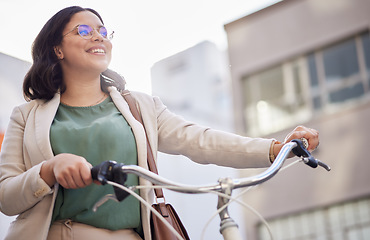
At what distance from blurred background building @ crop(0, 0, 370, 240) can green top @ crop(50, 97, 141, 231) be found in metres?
6.66

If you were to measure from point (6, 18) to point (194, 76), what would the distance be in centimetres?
1263

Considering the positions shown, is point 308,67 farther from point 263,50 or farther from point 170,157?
point 170,157

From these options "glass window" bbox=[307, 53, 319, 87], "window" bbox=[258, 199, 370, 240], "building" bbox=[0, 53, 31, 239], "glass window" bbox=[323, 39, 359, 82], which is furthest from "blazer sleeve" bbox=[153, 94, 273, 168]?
"glass window" bbox=[307, 53, 319, 87]

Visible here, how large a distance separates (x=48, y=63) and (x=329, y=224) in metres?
7.93

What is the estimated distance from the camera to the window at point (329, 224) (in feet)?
29.8

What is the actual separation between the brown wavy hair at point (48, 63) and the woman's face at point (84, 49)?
0.03m

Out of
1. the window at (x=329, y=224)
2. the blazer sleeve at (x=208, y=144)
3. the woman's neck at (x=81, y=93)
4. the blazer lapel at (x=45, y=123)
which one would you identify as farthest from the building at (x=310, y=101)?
the blazer lapel at (x=45, y=123)

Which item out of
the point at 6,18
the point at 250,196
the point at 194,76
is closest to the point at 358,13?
the point at 250,196

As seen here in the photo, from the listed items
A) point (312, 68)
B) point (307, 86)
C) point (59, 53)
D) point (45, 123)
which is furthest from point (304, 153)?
point (307, 86)

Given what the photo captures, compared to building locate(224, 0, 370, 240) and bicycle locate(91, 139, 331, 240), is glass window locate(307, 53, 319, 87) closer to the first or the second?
building locate(224, 0, 370, 240)

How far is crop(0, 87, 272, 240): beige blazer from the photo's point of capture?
1.79 metres

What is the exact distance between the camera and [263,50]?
10695mm

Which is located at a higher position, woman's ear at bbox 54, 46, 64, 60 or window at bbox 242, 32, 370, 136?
window at bbox 242, 32, 370, 136

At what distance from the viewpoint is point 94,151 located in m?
1.92
